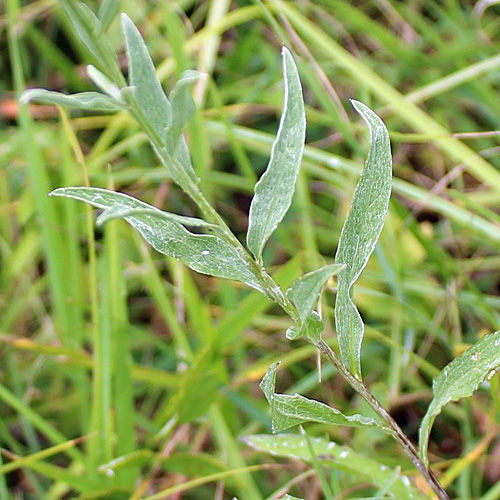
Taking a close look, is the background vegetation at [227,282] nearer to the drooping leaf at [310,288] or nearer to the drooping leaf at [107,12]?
the drooping leaf at [310,288]

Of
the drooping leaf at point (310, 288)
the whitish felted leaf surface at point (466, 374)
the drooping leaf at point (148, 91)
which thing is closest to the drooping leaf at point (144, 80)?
the drooping leaf at point (148, 91)

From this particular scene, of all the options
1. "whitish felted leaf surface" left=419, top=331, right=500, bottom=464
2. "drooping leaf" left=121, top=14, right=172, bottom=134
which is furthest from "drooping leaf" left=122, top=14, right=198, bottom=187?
"whitish felted leaf surface" left=419, top=331, right=500, bottom=464

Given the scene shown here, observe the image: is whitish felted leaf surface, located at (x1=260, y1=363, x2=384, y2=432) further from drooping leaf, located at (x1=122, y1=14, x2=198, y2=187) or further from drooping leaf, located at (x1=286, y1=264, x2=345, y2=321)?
drooping leaf, located at (x1=122, y1=14, x2=198, y2=187)

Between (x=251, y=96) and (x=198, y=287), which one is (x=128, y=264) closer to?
(x=198, y=287)

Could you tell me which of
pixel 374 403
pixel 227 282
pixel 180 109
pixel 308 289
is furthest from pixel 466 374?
pixel 227 282

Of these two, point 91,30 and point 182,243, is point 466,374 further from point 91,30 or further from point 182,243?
point 91,30
